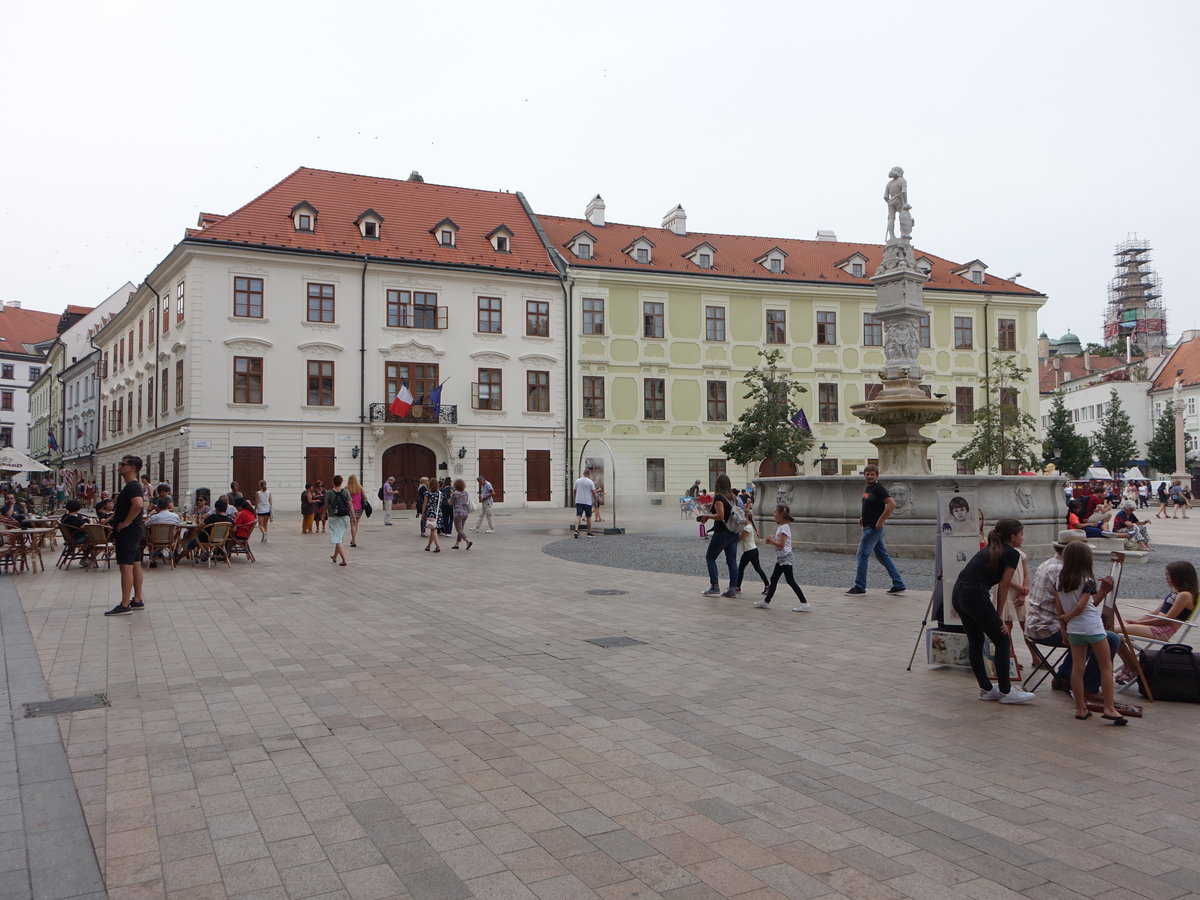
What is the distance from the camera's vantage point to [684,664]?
7.98 m

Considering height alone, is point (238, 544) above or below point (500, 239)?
below

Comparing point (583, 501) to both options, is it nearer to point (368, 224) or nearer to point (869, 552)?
point (869, 552)

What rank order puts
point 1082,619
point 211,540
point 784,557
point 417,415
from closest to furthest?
point 1082,619 → point 784,557 → point 211,540 → point 417,415

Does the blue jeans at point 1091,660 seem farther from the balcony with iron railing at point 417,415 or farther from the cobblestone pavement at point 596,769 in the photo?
the balcony with iron railing at point 417,415

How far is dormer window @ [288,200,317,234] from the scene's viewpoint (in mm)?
39081

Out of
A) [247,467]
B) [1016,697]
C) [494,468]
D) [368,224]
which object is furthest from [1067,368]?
[1016,697]

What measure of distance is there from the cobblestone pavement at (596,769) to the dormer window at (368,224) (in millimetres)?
33086

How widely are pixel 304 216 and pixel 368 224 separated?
2.71m

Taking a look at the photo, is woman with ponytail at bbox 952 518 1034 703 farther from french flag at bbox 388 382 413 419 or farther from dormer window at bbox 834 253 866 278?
dormer window at bbox 834 253 866 278

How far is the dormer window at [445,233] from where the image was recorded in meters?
42.2

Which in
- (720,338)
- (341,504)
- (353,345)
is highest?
(720,338)

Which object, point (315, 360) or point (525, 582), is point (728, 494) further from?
point (315, 360)

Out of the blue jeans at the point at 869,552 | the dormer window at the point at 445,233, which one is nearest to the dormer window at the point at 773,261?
the dormer window at the point at 445,233

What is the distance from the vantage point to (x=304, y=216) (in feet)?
129
